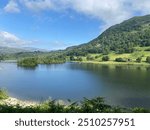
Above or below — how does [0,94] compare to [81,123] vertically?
below

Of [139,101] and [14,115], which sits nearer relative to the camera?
[14,115]

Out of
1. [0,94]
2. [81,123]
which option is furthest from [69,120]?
[0,94]

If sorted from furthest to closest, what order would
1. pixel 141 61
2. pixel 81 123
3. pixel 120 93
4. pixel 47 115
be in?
pixel 141 61 → pixel 120 93 → pixel 47 115 → pixel 81 123

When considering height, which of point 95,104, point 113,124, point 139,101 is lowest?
point 139,101

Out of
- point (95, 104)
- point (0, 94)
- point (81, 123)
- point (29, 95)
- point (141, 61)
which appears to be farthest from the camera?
point (141, 61)

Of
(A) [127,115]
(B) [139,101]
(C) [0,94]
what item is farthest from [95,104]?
(B) [139,101]

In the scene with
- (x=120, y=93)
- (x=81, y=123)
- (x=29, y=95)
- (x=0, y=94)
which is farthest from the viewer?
(x=120, y=93)

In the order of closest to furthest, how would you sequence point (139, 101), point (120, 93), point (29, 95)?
point (139, 101) < point (29, 95) < point (120, 93)

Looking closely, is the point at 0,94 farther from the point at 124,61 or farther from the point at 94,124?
the point at 124,61

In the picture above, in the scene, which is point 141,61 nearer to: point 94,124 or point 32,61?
point 32,61
